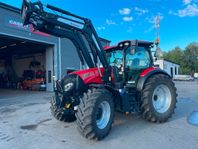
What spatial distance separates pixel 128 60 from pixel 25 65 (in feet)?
63.0

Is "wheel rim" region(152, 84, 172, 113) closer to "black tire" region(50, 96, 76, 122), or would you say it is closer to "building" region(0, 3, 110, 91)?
"black tire" region(50, 96, 76, 122)

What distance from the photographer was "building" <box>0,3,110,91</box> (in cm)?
1224

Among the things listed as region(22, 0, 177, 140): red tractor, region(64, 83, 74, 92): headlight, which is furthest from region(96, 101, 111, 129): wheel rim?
region(64, 83, 74, 92): headlight

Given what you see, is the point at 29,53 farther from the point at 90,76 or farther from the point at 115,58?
the point at 90,76

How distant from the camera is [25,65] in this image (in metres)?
22.6

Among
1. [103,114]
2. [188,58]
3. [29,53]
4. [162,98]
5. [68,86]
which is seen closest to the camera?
[103,114]

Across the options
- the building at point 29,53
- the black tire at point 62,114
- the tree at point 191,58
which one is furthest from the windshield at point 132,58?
the tree at point 191,58

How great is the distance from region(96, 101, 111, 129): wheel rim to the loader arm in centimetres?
94

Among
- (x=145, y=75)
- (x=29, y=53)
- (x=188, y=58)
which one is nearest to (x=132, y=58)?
(x=145, y=75)

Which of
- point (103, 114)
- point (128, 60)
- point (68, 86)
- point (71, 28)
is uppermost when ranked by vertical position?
point (71, 28)

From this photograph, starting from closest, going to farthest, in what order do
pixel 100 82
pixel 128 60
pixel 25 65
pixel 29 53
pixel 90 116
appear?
1. pixel 90 116
2. pixel 100 82
3. pixel 128 60
4. pixel 29 53
5. pixel 25 65

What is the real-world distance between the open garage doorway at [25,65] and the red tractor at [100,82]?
10829mm

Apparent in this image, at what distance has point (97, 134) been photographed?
13.7ft

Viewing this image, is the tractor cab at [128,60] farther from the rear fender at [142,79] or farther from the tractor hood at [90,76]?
the tractor hood at [90,76]
